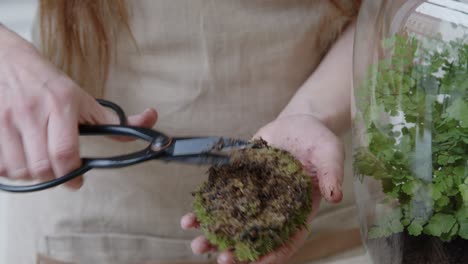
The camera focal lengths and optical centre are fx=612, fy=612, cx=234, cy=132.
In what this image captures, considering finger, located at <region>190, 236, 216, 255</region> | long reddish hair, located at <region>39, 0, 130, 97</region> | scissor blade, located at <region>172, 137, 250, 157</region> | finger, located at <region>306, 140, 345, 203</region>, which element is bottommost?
finger, located at <region>190, 236, 216, 255</region>

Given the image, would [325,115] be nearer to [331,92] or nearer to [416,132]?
[331,92]

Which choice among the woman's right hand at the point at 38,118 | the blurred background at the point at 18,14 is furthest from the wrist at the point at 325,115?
the blurred background at the point at 18,14

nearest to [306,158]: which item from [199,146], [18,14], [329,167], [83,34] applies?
[329,167]

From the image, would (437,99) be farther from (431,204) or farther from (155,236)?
(155,236)

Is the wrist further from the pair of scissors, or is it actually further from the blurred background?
the blurred background

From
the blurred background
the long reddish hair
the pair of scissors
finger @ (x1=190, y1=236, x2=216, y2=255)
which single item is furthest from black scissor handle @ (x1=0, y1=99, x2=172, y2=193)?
the blurred background

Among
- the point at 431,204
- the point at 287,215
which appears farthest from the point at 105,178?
the point at 431,204

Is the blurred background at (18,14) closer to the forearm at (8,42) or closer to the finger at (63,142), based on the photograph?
the forearm at (8,42)
